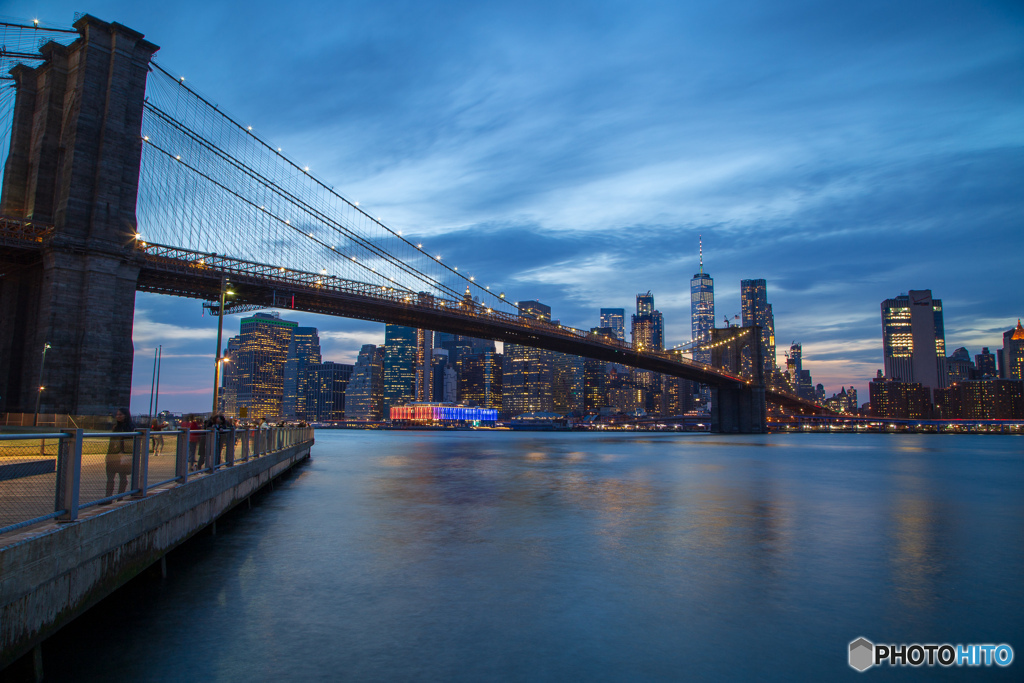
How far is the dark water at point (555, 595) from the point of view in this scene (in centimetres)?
594

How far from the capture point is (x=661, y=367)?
274 ft

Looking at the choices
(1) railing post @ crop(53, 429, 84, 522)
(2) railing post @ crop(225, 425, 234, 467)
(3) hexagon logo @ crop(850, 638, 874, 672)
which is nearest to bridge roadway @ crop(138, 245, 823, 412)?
(2) railing post @ crop(225, 425, 234, 467)

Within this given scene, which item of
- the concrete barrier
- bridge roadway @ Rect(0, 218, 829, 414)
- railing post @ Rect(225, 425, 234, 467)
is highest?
bridge roadway @ Rect(0, 218, 829, 414)

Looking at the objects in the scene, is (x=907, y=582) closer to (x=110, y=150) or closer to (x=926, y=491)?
(x=926, y=491)

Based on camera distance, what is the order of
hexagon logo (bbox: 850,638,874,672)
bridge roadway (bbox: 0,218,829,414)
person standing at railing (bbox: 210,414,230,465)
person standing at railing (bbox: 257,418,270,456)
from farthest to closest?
bridge roadway (bbox: 0,218,829,414) < person standing at railing (bbox: 257,418,270,456) < person standing at railing (bbox: 210,414,230,465) < hexagon logo (bbox: 850,638,874,672)

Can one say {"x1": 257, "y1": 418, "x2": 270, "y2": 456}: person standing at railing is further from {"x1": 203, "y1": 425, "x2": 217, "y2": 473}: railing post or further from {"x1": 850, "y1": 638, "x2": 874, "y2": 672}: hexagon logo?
{"x1": 850, "y1": 638, "x2": 874, "y2": 672}: hexagon logo

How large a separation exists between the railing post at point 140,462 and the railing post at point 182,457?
1593mm

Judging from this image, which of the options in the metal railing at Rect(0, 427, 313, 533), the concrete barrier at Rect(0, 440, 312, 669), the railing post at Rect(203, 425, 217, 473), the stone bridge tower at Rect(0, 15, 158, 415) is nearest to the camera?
the concrete barrier at Rect(0, 440, 312, 669)

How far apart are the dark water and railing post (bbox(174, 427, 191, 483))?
1420mm

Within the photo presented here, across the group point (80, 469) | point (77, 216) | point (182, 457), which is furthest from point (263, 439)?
point (77, 216)

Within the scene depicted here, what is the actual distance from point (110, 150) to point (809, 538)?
37549mm

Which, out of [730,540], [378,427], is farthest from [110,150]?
[378,427]

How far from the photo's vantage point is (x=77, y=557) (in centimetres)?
607

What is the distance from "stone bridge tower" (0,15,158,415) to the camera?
31.6m
